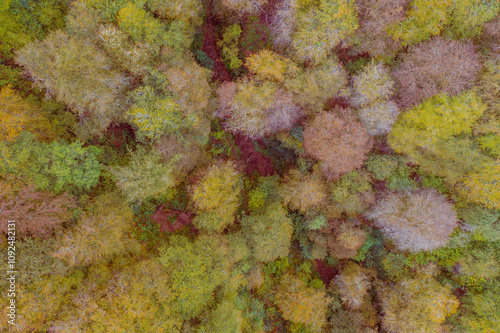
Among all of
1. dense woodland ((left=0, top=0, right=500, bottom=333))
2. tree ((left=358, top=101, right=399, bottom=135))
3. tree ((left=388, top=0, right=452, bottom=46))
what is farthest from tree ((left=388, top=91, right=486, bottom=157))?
tree ((left=388, top=0, right=452, bottom=46))

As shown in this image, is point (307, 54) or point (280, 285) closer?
point (307, 54)

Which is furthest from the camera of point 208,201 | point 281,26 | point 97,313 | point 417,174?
point 417,174

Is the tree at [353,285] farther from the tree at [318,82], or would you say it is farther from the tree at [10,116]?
the tree at [10,116]

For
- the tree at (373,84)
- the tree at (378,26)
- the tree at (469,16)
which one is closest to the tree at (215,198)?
the tree at (373,84)

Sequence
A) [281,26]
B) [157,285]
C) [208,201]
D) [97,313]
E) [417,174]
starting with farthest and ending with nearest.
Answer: [417,174] < [281,26] < [208,201] < [157,285] < [97,313]

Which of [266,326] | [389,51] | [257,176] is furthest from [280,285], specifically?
[389,51]

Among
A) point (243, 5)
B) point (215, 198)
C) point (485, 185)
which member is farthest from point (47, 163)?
point (485, 185)

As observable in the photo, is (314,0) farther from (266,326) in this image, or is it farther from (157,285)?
(266,326)

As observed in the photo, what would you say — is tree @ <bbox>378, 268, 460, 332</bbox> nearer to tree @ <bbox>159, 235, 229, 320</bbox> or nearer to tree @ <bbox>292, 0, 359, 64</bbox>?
tree @ <bbox>159, 235, 229, 320</bbox>
